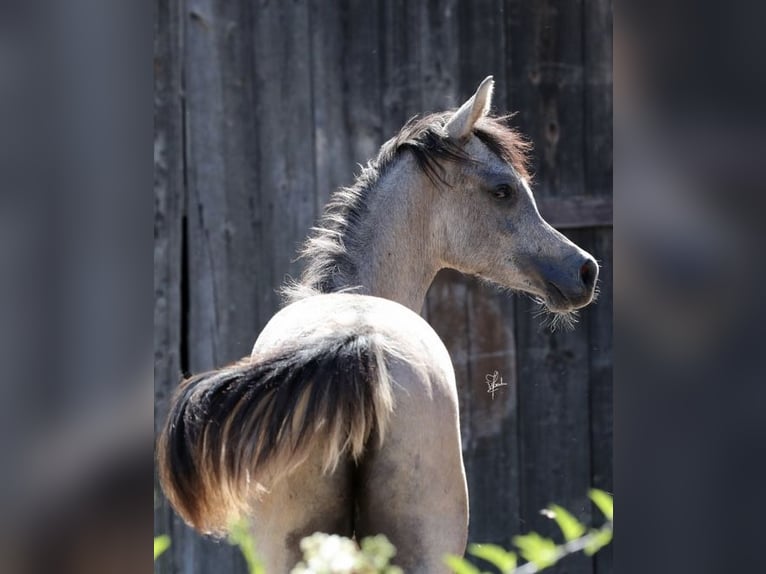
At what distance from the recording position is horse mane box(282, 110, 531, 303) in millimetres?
3307

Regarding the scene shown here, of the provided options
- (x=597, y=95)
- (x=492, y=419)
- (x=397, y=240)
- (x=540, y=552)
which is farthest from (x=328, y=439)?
(x=597, y=95)

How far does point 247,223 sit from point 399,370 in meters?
2.20

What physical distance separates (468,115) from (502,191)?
0.29 m

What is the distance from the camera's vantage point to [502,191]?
3713mm

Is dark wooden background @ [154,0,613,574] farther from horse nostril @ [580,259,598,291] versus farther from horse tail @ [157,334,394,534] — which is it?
horse tail @ [157,334,394,534]

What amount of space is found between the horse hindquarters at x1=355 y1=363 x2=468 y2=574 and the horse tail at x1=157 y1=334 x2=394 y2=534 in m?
0.08

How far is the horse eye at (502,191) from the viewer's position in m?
3.70

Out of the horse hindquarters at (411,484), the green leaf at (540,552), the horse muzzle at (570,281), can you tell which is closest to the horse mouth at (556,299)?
the horse muzzle at (570,281)

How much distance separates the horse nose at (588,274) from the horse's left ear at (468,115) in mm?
620
